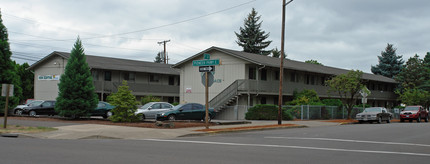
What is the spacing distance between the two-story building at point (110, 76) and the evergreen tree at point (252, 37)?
20.7 m

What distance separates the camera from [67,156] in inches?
396

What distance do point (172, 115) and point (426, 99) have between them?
38.9 m

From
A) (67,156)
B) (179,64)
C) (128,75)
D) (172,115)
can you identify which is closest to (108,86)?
(128,75)

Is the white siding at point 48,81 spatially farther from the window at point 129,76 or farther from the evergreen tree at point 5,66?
the evergreen tree at point 5,66

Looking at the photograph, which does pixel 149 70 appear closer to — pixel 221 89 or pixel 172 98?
pixel 172 98

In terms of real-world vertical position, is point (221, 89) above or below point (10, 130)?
above

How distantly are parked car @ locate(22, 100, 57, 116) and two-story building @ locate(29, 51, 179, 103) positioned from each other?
35.2ft

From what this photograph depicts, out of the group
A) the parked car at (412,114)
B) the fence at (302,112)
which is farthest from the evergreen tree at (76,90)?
the parked car at (412,114)

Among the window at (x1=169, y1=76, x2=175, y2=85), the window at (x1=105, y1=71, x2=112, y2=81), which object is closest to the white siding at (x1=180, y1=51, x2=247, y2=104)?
the window at (x1=105, y1=71, x2=112, y2=81)

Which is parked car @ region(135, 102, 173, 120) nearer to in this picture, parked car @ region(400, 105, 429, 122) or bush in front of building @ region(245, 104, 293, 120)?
bush in front of building @ region(245, 104, 293, 120)

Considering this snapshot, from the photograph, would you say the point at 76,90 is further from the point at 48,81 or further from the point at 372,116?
the point at 372,116

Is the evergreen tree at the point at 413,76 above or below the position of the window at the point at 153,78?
above

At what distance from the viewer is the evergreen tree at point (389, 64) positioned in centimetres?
7894

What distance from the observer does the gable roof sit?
143 ft
